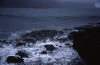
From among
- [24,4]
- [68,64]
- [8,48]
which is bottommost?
[68,64]

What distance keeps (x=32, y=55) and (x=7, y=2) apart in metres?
142

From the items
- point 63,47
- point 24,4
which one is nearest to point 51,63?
point 63,47

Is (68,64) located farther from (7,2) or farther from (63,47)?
(7,2)

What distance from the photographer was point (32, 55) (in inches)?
406

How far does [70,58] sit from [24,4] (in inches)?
5496

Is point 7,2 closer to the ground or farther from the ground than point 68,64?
farther from the ground

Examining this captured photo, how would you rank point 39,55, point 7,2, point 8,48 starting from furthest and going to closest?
point 7,2 < point 8,48 < point 39,55

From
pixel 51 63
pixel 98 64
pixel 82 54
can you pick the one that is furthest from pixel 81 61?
pixel 51 63

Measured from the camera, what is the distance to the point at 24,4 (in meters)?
139

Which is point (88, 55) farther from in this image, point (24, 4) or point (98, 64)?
point (24, 4)

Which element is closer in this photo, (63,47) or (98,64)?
(98,64)

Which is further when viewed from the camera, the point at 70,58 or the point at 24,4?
the point at 24,4

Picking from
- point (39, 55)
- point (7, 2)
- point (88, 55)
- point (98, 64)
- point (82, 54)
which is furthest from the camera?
point (7, 2)

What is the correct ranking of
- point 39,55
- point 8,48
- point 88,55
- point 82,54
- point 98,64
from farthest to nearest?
point 8,48 < point 39,55 < point 82,54 < point 88,55 < point 98,64
